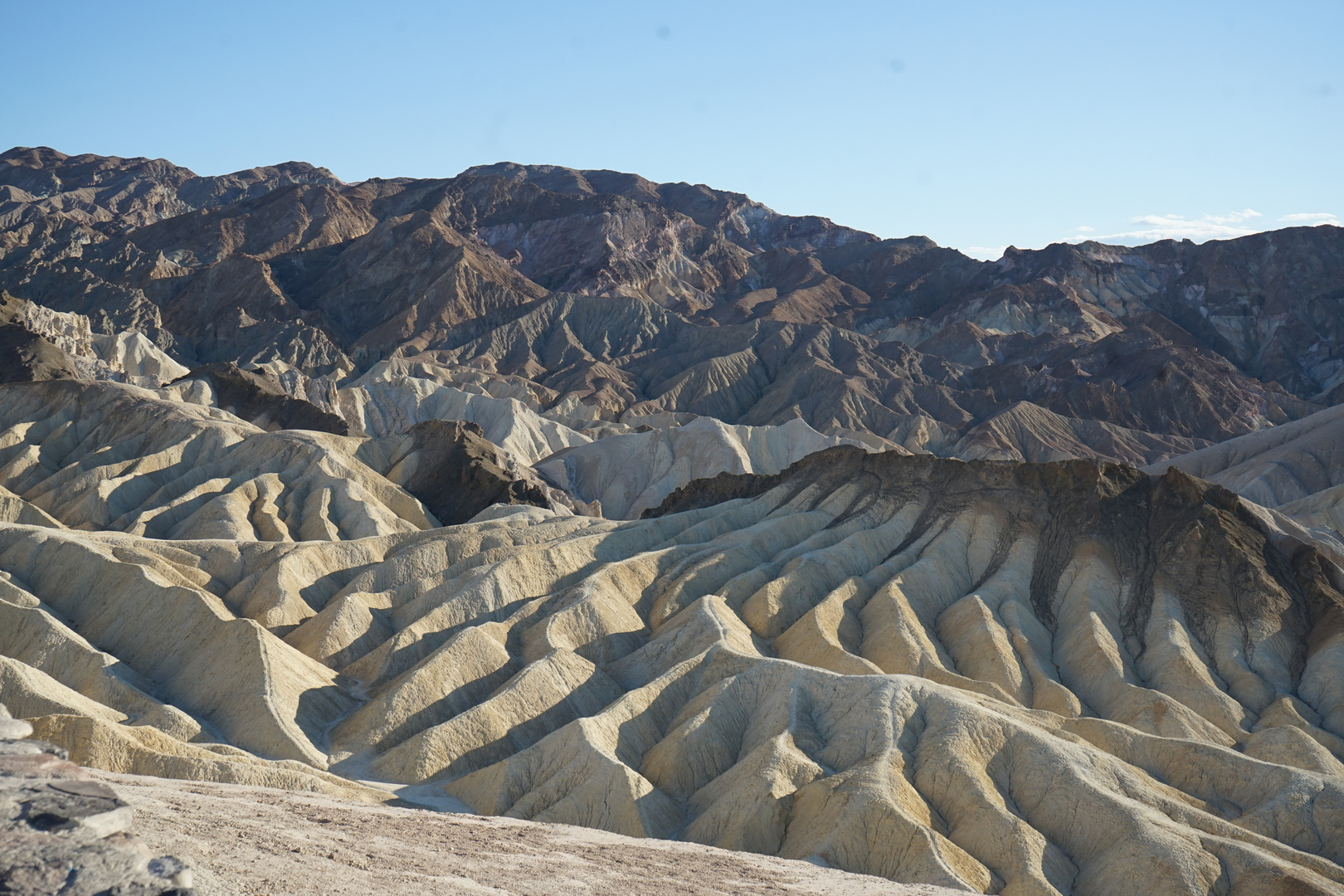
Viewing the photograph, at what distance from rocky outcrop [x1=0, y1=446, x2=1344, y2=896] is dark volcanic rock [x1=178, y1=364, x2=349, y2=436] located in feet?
122

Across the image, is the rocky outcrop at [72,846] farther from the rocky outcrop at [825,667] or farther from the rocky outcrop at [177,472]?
the rocky outcrop at [177,472]

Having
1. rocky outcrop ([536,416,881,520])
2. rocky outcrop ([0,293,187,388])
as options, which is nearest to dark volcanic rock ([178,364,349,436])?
rocky outcrop ([0,293,187,388])

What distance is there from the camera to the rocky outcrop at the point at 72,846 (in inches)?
611

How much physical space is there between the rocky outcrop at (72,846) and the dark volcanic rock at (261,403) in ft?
288

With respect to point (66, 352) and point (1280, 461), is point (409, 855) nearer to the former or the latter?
point (66, 352)

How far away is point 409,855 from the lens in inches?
970

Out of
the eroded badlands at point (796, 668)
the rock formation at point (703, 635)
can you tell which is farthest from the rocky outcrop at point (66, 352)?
the eroded badlands at point (796, 668)

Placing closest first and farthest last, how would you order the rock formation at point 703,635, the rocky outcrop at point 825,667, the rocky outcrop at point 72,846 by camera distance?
the rocky outcrop at point 72,846, the rocky outcrop at point 825,667, the rock formation at point 703,635

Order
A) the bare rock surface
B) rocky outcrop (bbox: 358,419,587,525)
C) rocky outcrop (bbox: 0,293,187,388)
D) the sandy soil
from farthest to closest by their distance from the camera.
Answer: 1. the bare rock surface
2. rocky outcrop (bbox: 0,293,187,388)
3. rocky outcrop (bbox: 358,419,587,525)
4. the sandy soil

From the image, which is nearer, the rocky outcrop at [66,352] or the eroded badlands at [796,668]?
the eroded badlands at [796,668]

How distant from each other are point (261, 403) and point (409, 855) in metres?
91.6

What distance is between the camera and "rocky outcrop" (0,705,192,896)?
1552 cm

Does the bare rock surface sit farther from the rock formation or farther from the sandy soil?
the sandy soil

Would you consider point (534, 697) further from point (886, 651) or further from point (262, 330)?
point (262, 330)
